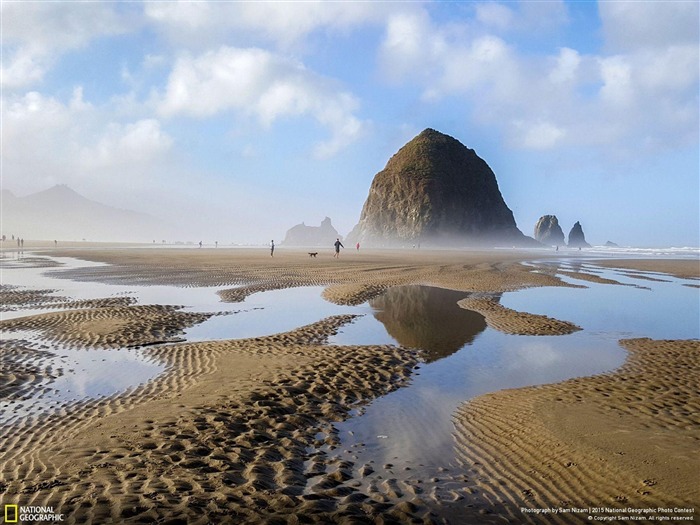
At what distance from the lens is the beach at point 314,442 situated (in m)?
4.78

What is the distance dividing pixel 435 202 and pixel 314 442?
159670 mm

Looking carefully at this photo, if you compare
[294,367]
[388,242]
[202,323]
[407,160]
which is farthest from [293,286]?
[407,160]

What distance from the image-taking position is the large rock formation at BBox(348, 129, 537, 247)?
159375 millimetres

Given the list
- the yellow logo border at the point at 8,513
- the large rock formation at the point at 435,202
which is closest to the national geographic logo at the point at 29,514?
the yellow logo border at the point at 8,513

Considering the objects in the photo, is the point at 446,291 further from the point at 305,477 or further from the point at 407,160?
the point at 407,160

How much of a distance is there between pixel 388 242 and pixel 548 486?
158 m

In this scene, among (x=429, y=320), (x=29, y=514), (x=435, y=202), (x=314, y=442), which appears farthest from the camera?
(x=435, y=202)

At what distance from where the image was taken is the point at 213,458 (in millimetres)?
5863

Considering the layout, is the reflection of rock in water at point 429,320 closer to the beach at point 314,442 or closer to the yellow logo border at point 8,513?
the beach at point 314,442

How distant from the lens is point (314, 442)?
6.77 m

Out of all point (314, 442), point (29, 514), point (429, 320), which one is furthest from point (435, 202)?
point (29, 514)

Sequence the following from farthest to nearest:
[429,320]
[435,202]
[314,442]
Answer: [435,202] < [429,320] < [314,442]

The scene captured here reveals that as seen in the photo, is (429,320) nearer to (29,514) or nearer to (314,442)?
(314,442)

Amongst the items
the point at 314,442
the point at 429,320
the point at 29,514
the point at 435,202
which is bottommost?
the point at 314,442
